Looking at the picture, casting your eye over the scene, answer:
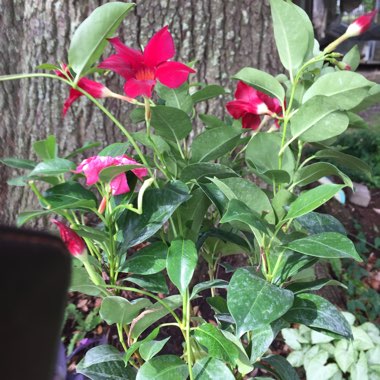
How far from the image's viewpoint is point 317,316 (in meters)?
0.90

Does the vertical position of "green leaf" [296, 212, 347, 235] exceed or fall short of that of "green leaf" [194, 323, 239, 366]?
it exceeds it

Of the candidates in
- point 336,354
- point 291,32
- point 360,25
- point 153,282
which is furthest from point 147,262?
point 336,354

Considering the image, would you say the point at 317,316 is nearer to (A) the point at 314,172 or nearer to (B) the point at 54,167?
(A) the point at 314,172

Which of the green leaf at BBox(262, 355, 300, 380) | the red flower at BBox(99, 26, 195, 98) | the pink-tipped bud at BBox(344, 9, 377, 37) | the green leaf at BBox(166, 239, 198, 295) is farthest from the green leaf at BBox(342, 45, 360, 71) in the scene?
the green leaf at BBox(262, 355, 300, 380)

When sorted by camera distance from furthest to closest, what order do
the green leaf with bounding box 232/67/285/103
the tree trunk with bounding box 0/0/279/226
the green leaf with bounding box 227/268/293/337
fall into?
1. the tree trunk with bounding box 0/0/279/226
2. the green leaf with bounding box 232/67/285/103
3. the green leaf with bounding box 227/268/293/337

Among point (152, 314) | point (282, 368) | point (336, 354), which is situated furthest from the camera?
point (336, 354)

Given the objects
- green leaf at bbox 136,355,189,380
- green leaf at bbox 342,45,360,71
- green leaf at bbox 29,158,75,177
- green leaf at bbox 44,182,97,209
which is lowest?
green leaf at bbox 136,355,189,380

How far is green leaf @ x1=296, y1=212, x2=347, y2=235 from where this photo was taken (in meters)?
0.97

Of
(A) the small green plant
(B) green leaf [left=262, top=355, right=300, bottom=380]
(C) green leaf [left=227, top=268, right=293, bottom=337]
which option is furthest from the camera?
(A) the small green plant

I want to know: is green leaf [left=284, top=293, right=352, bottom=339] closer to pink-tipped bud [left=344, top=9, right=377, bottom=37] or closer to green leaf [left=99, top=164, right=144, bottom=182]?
green leaf [left=99, top=164, right=144, bottom=182]

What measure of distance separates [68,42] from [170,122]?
0.94m

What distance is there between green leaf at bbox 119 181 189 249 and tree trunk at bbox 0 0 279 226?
89 centimetres

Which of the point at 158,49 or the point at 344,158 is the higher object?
the point at 158,49

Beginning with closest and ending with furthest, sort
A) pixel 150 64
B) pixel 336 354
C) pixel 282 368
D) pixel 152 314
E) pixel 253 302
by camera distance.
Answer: pixel 253 302
pixel 150 64
pixel 152 314
pixel 282 368
pixel 336 354
